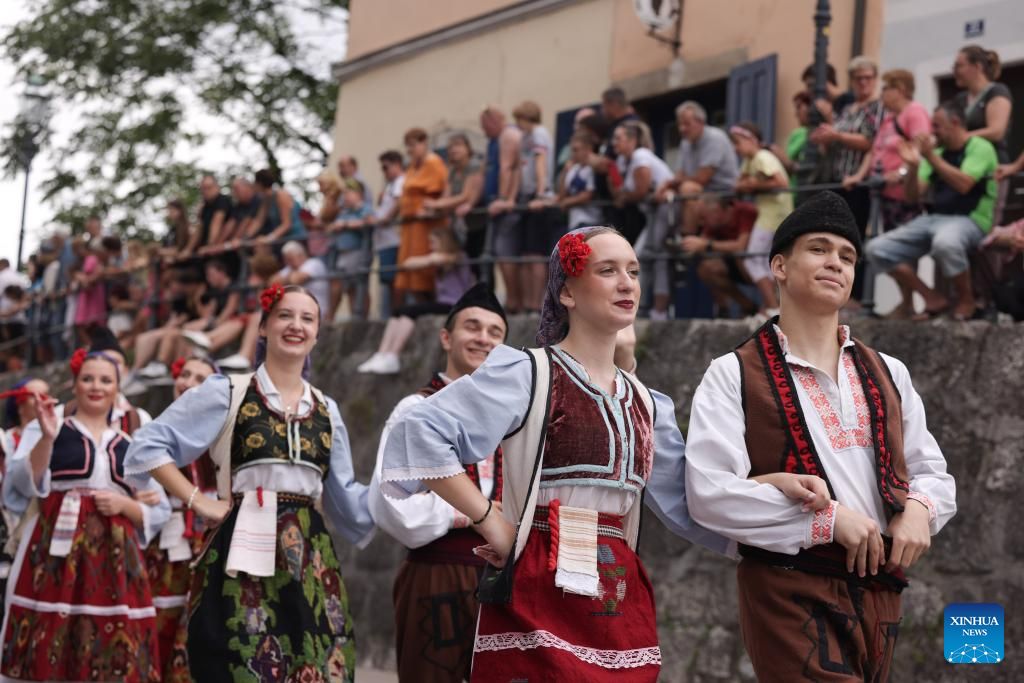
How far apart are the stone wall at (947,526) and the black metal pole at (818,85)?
1.14 m

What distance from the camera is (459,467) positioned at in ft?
13.4

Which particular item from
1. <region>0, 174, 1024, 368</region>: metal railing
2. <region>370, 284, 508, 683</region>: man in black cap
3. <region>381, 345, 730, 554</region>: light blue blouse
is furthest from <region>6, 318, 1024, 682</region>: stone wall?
<region>381, 345, 730, 554</region>: light blue blouse

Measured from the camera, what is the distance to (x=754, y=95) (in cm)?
1197

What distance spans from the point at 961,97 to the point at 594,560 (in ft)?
16.4

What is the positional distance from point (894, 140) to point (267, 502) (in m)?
4.57

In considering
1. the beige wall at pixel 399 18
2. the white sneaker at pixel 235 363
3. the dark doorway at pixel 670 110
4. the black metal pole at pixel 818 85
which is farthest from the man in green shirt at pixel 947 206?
the beige wall at pixel 399 18

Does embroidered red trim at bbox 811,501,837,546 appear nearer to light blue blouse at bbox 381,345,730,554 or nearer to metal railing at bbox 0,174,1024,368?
light blue blouse at bbox 381,345,730,554

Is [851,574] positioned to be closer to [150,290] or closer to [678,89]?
[678,89]

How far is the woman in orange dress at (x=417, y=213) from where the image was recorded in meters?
11.1

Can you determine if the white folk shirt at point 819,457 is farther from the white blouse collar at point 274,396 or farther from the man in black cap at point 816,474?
the white blouse collar at point 274,396

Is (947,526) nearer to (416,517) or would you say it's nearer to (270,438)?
(416,517)

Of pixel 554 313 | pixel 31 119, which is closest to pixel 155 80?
pixel 31 119

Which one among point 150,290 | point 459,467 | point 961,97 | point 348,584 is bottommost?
point 348,584

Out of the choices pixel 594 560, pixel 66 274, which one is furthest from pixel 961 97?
pixel 66 274
